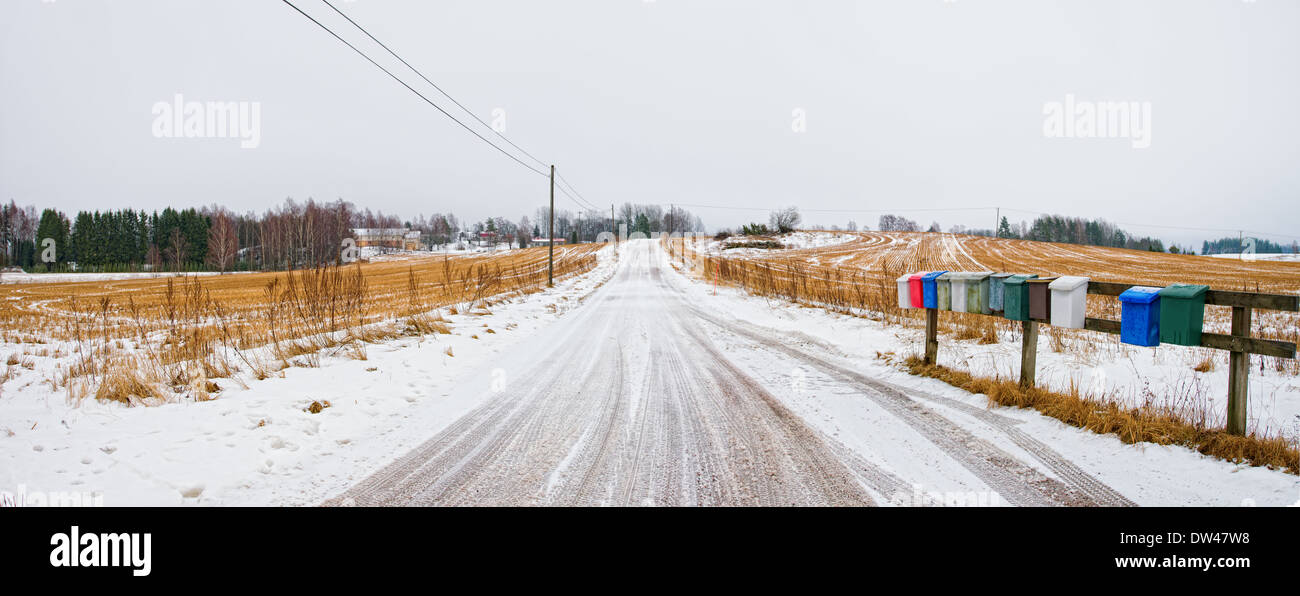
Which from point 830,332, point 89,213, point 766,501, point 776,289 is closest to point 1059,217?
point 776,289

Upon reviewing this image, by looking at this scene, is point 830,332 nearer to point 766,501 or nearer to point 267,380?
point 766,501

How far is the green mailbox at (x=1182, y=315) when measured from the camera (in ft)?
13.7

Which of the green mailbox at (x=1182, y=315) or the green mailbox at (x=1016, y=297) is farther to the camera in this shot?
the green mailbox at (x=1016, y=297)

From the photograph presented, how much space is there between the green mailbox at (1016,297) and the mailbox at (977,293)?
28 centimetres

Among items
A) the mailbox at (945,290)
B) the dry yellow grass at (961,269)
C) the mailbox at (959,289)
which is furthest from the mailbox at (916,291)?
the dry yellow grass at (961,269)

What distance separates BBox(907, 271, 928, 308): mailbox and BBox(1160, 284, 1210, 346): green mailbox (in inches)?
115

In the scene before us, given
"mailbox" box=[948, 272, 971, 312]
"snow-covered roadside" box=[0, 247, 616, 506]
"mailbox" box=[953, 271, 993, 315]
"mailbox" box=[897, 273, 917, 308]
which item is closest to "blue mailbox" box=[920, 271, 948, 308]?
"mailbox" box=[948, 272, 971, 312]

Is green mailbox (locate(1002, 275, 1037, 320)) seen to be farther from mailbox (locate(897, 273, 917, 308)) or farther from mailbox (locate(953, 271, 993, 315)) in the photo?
mailbox (locate(897, 273, 917, 308))

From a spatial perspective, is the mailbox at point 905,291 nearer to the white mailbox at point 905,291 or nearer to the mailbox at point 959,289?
the white mailbox at point 905,291

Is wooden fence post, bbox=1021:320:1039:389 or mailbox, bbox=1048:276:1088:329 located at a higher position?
mailbox, bbox=1048:276:1088:329

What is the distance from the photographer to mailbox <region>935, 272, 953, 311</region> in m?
6.79

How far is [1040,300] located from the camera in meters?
5.51
